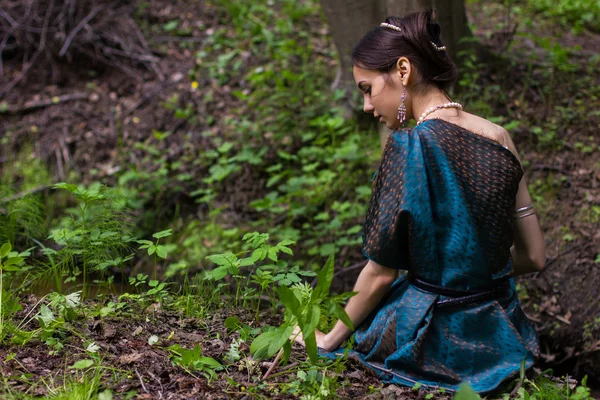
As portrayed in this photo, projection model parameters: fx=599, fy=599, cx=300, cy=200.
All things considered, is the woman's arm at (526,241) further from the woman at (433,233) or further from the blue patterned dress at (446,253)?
the blue patterned dress at (446,253)

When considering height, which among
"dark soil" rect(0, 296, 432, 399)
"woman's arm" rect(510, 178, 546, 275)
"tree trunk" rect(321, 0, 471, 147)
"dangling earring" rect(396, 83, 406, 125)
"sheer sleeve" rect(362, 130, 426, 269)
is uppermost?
"tree trunk" rect(321, 0, 471, 147)

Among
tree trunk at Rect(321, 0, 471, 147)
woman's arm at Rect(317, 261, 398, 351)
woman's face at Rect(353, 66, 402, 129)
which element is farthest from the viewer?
tree trunk at Rect(321, 0, 471, 147)

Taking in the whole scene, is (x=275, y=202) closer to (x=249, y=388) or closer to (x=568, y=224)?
(x=568, y=224)

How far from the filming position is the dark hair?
7.87 ft

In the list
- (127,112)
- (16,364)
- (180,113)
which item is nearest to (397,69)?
(16,364)

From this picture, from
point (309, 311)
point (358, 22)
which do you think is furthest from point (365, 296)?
point (358, 22)

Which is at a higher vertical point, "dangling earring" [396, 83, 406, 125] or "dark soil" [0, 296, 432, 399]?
"dangling earring" [396, 83, 406, 125]

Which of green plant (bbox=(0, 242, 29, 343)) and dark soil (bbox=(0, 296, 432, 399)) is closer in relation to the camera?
dark soil (bbox=(0, 296, 432, 399))

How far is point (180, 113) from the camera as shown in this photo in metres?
5.98

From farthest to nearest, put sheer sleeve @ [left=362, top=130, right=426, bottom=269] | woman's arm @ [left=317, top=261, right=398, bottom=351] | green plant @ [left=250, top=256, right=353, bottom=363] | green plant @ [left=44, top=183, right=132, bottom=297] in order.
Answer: green plant @ [left=44, top=183, right=132, bottom=297] → woman's arm @ [left=317, top=261, right=398, bottom=351] → sheer sleeve @ [left=362, top=130, right=426, bottom=269] → green plant @ [left=250, top=256, right=353, bottom=363]

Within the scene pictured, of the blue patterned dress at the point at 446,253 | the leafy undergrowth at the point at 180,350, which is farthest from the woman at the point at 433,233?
the leafy undergrowth at the point at 180,350

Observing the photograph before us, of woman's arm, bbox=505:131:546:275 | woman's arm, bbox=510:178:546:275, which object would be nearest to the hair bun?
woman's arm, bbox=505:131:546:275

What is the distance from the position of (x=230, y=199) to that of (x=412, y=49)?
10.3 ft

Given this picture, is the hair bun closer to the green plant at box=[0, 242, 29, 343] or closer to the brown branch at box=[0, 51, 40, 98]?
the green plant at box=[0, 242, 29, 343]
